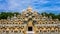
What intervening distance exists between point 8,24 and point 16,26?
47.7 inches

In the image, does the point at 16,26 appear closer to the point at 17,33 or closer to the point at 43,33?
the point at 17,33

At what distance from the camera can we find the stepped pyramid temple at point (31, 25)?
26.1m

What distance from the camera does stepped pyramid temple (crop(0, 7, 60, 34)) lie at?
26.1 m

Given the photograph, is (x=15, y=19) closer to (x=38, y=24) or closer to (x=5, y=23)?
(x=5, y=23)

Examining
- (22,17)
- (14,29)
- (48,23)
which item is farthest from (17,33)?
(48,23)

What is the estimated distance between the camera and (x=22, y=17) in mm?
26594

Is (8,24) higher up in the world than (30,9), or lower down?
lower down

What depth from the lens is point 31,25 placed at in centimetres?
2644

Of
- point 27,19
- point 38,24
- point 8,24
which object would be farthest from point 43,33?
point 8,24

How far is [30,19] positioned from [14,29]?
2786 mm

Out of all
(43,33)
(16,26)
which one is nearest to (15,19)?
(16,26)

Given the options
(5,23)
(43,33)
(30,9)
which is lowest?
(43,33)

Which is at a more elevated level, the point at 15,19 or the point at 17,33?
the point at 15,19

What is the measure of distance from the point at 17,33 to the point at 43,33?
3827 mm
